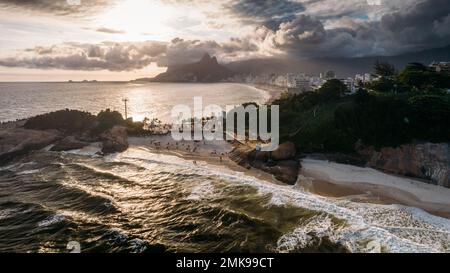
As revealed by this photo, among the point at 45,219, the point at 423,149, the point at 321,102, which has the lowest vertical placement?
the point at 45,219

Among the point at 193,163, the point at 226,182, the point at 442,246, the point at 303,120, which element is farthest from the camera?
the point at 303,120

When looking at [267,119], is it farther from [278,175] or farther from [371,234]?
[371,234]

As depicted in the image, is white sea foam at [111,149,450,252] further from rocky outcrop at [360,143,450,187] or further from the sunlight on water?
rocky outcrop at [360,143,450,187]

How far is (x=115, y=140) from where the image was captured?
189ft

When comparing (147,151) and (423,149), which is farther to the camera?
(147,151)

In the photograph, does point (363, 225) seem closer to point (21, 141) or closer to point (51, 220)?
point (51, 220)

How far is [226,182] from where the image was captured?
123ft

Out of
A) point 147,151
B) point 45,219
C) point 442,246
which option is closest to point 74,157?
point 147,151

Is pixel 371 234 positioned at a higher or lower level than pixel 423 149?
lower

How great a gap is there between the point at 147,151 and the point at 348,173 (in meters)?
33.5

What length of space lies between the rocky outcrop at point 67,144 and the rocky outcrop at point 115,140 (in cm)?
409

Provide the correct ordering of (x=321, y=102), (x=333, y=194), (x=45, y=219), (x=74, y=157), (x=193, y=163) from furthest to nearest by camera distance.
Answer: (x=321, y=102)
(x=74, y=157)
(x=193, y=163)
(x=333, y=194)
(x=45, y=219)

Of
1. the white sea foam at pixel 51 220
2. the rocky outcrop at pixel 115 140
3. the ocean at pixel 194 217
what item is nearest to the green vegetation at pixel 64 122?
the rocky outcrop at pixel 115 140

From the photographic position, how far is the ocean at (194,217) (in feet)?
79.0
